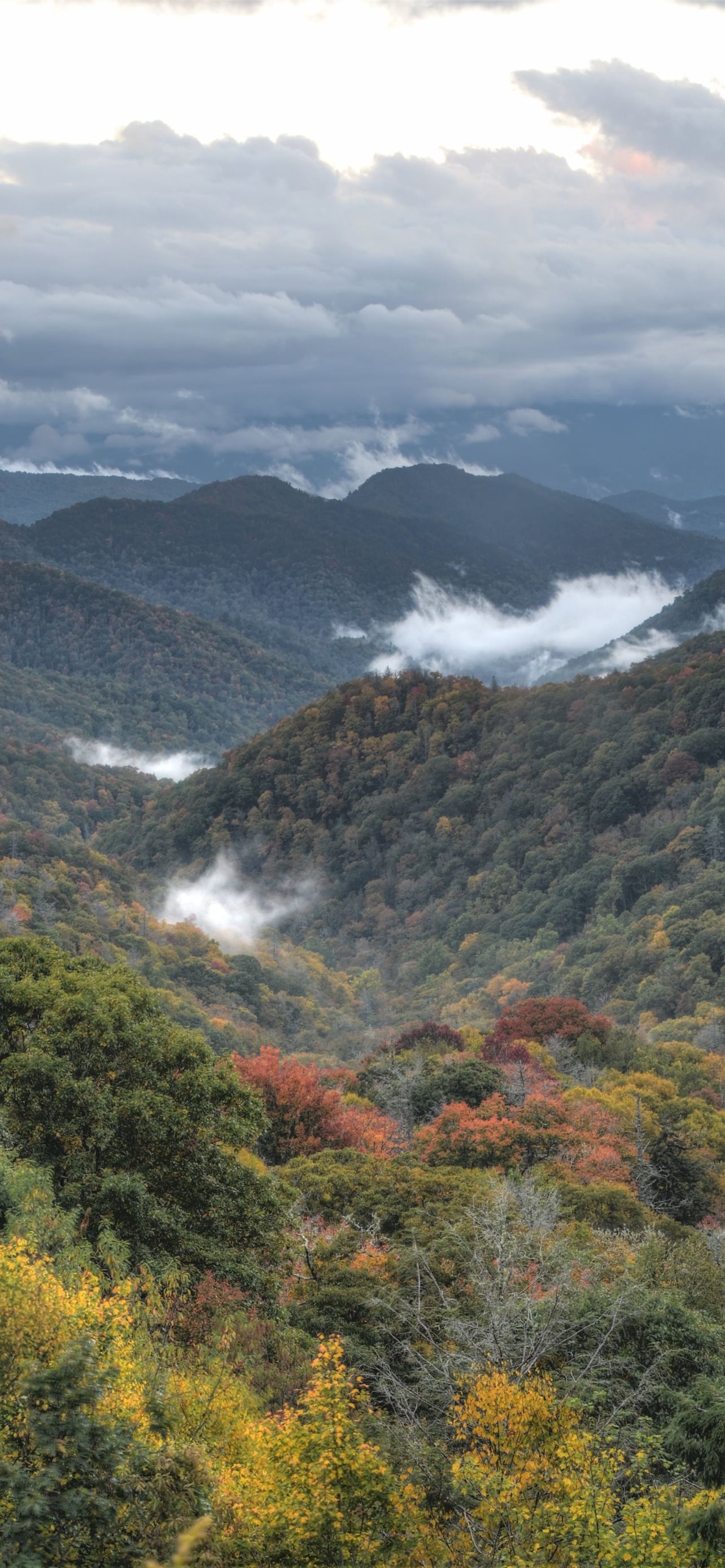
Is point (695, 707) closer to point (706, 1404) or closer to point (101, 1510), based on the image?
point (706, 1404)

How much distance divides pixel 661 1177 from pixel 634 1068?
61.1 ft

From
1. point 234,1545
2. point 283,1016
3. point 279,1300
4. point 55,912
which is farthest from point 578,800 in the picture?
point 234,1545

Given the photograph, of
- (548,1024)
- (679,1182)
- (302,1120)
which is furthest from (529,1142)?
(548,1024)

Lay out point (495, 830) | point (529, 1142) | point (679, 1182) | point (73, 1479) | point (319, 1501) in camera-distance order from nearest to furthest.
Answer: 1. point (73, 1479)
2. point (319, 1501)
3. point (529, 1142)
4. point (679, 1182)
5. point (495, 830)

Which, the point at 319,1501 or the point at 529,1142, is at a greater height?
the point at 319,1501

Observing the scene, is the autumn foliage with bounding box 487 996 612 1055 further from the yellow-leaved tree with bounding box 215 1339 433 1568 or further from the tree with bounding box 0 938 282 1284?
the yellow-leaved tree with bounding box 215 1339 433 1568

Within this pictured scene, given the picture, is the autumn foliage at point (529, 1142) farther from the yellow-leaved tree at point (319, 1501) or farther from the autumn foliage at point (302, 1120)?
the yellow-leaved tree at point (319, 1501)

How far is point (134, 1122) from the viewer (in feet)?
83.8

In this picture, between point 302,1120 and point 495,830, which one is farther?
point 495,830

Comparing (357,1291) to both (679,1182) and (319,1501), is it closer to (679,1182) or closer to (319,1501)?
(319,1501)

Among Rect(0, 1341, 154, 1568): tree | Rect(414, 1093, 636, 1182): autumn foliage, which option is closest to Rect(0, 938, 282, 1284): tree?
Rect(0, 1341, 154, 1568): tree

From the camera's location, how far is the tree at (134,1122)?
24.2 m

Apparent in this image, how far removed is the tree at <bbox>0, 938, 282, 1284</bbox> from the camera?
24.2m

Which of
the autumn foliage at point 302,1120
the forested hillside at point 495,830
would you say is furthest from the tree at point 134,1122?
the forested hillside at point 495,830
